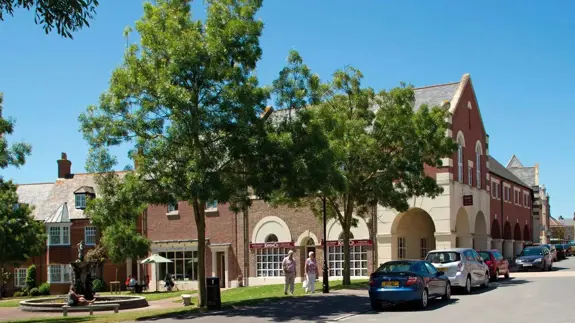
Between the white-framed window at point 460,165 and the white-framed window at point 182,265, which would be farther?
the white-framed window at point 182,265

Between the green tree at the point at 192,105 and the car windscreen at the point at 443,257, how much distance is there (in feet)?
23.1

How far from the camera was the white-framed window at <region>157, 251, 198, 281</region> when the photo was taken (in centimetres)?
4297

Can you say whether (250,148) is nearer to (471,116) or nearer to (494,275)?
(494,275)

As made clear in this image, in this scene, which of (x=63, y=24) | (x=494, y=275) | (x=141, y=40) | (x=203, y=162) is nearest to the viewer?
(x=63, y=24)

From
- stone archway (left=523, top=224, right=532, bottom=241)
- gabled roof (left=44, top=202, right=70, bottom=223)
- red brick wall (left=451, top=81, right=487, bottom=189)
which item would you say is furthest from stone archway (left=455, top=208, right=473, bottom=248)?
gabled roof (left=44, top=202, right=70, bottom=223)

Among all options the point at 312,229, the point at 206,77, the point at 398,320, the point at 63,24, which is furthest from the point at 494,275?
the point at 63,24

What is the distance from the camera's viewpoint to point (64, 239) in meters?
47.3

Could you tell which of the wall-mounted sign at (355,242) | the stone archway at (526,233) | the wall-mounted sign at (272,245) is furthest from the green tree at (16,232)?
the stone archway at (526,233)

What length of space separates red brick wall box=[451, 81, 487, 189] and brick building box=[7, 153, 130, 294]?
947 inches

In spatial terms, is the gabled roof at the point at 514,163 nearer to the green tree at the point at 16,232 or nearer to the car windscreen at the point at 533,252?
the car windscreen at the point at 533,252

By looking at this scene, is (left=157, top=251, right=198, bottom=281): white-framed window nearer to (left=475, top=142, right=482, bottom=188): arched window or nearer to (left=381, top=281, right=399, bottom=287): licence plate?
(left=475, top=142, right=482, bottom=188): arched window

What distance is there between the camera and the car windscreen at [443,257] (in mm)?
22922

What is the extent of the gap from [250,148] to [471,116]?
87.7 feet

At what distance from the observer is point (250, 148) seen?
19.4m
